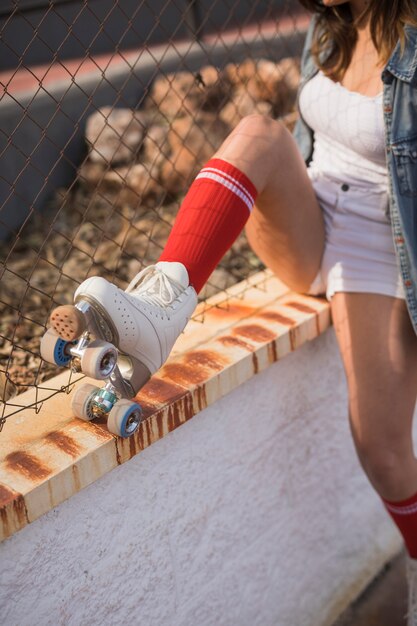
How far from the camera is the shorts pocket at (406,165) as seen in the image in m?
Result: 1.61

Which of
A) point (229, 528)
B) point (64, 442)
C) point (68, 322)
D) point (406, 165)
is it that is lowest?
point (229, 528)

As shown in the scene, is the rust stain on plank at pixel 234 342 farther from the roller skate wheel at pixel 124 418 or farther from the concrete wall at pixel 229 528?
the roller skate wheel at pixel 124 418

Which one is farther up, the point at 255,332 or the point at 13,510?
the point at 255,332

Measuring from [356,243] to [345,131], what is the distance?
0.80 ft

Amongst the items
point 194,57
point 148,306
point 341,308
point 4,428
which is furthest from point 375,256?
point 194,57

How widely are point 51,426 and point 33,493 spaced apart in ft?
0.62

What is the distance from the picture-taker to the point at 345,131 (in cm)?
174

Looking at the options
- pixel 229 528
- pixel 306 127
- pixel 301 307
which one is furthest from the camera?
pixel 306 127

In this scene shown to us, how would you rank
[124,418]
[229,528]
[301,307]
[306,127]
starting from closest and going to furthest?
[124,418] < [229,528] < [301,307] < [306,127]

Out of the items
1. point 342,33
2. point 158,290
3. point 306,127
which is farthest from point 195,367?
point 342,33

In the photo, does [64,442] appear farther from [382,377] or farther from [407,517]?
[407,517]

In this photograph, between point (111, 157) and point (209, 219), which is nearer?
point (209, 219)

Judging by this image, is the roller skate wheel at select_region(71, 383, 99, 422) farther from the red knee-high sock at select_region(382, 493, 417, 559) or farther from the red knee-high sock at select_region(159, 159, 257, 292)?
the red knee-high sock at select_region(382, 493, 417, 559)

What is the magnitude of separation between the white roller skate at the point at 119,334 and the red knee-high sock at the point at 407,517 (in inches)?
25.2
